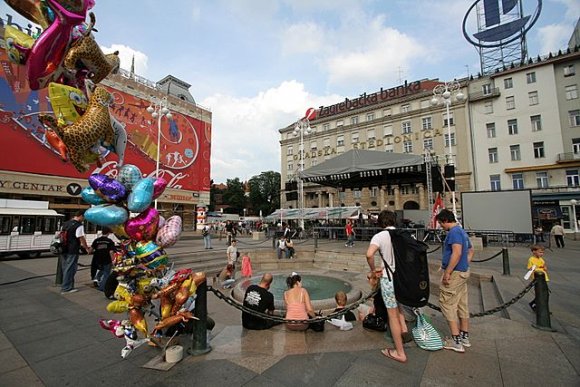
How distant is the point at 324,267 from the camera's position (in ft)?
40.3

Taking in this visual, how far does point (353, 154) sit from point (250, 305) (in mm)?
15373

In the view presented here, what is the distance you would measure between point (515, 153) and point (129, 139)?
4291 cm

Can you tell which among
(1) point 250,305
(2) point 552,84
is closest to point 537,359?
(1) point 250,305

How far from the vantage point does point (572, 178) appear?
27359 mm

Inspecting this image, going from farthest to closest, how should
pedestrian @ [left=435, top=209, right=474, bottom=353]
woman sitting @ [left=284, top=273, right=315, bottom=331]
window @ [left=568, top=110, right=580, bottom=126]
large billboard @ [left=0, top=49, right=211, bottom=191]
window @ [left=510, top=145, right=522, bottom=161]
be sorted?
window @ [left=510, top=145, right=522, bottom=161]
window @ [left=568, top=110, right=580, bottom=126]
large billboard @ [left=0, top=49, right=211, bottom=191]
woman sitting @ [left=284, top=273, right=315, bottom=331]
pedestrian @ [left=435, top=209, right=474, bottom=353]

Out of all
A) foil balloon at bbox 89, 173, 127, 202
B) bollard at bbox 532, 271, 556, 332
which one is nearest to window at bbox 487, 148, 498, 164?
bollard at bbox 532, 271, 556, 332

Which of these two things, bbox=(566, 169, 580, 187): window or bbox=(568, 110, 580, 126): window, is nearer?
bbox=(566, 169, 580, 187): window

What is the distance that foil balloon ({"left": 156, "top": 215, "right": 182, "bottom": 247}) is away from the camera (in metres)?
3.48

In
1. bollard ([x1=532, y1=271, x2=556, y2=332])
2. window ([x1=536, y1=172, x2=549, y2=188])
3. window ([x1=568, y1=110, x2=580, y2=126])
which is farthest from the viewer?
window ([x1=536, y1=172, x2=549, y2=188])

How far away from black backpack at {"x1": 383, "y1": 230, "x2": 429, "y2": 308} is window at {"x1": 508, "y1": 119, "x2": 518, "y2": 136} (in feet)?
126

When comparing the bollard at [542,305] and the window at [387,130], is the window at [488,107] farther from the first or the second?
the bollard at [542,305]

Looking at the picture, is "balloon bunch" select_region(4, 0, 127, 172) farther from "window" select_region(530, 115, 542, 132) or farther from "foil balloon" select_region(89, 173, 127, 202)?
"window" select_region(530, 115, 542, 132)

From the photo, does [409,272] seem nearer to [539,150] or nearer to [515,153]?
[539,150]

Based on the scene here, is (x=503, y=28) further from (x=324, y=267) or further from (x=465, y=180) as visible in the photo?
(x=324, y=267)
